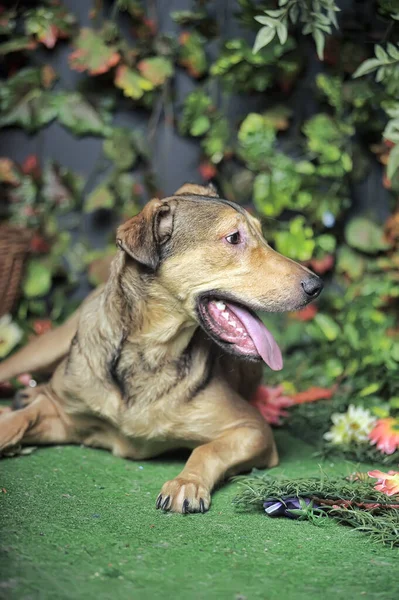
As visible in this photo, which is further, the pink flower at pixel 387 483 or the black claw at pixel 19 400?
the black claw at pixel 19 400

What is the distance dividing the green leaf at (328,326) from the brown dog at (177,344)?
4.62 feet

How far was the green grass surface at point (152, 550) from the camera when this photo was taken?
192 cm

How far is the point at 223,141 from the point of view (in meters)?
5.09

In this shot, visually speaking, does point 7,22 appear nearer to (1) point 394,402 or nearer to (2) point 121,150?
(2) point 121,150

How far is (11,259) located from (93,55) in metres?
1.41

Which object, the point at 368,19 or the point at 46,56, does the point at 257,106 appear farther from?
the point at 46,56

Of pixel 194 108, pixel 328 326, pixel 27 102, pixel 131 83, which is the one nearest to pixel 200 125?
pixel 194 108

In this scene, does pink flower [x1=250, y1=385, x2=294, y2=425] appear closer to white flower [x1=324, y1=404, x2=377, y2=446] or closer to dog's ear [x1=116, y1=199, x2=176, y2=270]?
white flower [x1=324, y1=404, x2=377, y2=446]

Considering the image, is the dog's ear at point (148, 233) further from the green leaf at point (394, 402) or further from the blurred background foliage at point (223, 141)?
the blurred background foliage at point (223, 141)

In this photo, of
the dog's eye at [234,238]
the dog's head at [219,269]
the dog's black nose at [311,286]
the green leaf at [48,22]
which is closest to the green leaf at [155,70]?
the green leaf at [48,22]

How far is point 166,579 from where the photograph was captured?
1.98 meters

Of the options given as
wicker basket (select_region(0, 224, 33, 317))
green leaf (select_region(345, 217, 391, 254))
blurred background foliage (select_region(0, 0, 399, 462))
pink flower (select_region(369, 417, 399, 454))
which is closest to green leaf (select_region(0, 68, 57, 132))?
blurred background foliage (select_region(0, 0, 399, 462))

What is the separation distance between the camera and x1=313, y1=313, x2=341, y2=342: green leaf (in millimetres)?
4637

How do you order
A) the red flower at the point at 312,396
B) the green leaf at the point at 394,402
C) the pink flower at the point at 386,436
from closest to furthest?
the pink flower at the point at 386,436 < the green leaf at the point at 394,402 < the red flower at the point at 312,396
